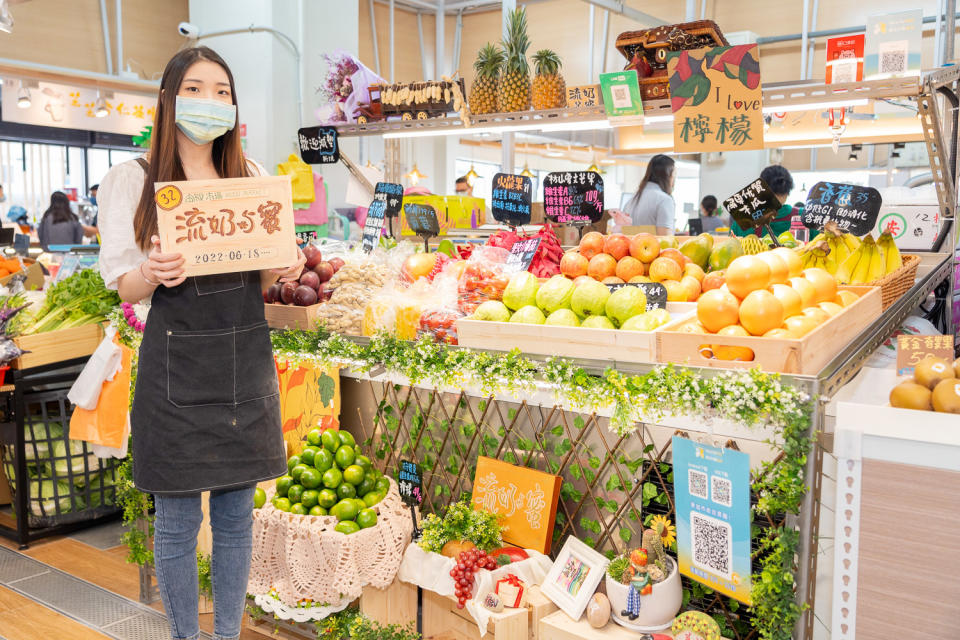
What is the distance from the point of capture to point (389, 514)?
8.39 feet

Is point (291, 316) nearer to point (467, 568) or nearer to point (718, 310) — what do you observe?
point (467, 568)

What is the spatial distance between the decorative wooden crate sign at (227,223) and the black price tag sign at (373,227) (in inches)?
54.6

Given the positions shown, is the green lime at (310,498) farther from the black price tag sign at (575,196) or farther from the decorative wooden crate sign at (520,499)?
the black price tag sign at (575,196)

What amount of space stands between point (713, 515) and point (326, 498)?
50.5 inches

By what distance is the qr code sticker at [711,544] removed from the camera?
6.15ft

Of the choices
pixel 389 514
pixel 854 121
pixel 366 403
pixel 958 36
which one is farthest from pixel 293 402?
pixel 958 36

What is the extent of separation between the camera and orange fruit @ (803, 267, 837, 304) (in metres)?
2.38

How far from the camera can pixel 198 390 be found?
2.03 m

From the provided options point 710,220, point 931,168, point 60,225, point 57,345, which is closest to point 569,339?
point 931,168

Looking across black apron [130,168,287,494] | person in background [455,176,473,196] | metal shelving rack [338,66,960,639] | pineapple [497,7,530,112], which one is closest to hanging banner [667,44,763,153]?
metal shelving rack [338,66,960,639]

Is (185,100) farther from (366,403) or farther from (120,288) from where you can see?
(366,403)

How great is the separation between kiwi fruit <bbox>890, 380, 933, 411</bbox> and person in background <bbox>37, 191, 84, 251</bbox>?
8398mm

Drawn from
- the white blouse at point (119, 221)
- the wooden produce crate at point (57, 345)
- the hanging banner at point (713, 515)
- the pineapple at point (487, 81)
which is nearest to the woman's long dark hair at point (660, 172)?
the pineapple at point (487, 81)

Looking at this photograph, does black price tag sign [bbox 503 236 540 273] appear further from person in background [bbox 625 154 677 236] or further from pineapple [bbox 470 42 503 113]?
person in background [bbox 625 154 677 236]
